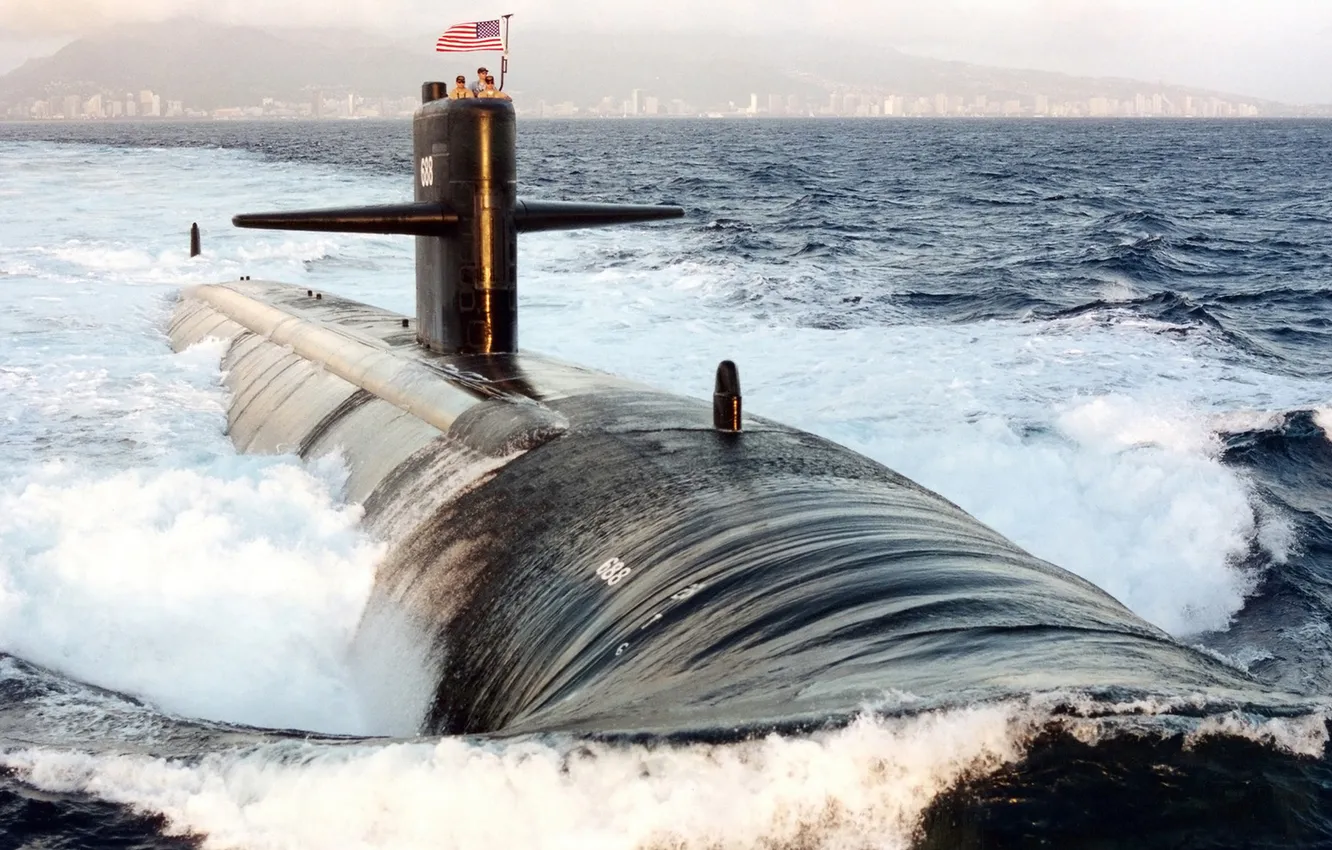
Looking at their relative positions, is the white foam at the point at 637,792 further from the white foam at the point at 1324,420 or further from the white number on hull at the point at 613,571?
the white foam at the point at 1324,420

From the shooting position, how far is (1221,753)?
104 inches

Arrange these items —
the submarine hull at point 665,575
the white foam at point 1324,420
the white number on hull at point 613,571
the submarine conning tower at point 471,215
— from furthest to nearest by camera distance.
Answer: the white foam at point 1324,420 < the submarine conning tower at point 471,215 < the white number on hull at point 613,571 < the submarine hull at point 665,575

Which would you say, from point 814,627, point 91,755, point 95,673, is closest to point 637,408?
point 95,673

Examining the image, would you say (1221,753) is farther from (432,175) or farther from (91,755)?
(432,175)

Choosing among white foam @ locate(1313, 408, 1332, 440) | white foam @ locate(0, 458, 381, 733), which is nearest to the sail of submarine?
white foam @ locate(0, 458, 381, 733)

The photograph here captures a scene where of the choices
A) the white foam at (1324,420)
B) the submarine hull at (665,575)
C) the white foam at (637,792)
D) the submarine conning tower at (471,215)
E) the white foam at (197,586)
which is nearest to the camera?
the white foam at (637,792)

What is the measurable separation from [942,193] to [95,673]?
121 ft

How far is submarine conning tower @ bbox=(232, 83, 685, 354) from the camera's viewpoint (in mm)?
8680

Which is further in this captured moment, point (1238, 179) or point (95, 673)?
point (1238, 179)

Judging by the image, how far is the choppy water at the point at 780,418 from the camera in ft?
8.50

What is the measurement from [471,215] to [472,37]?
5.53 ft

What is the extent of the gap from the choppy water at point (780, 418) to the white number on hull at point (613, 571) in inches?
49.4

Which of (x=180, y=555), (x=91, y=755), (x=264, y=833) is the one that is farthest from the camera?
(x=180, y=555)

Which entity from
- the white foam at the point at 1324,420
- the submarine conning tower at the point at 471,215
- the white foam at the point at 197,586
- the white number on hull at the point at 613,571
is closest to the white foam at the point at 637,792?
the white number on hull at the point at 613,571
